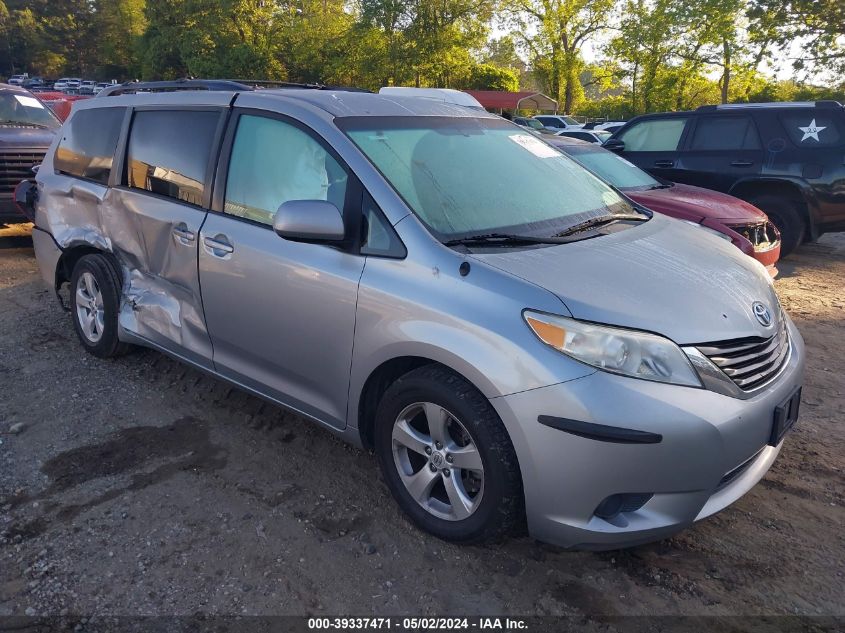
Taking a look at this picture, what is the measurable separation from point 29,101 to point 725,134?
9.34 meters

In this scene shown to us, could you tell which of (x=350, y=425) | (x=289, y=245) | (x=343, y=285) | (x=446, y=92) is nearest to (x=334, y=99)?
(x=289, y=245)

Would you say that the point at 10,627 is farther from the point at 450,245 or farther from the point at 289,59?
the point at 289,59

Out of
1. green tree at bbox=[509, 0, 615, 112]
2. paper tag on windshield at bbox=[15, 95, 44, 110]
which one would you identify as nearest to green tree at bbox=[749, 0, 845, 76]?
green tree at bbox=[509, 0, 615, 112]

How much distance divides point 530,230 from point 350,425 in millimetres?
1194

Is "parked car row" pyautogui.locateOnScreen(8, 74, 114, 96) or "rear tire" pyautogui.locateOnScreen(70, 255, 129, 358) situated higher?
"rear tire" pyautogui.locateOnScreen(70, 255, 129, 358)

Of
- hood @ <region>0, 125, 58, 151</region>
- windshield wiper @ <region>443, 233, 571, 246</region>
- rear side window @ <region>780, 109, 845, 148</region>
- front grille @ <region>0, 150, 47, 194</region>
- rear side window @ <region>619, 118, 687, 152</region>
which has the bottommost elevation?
front grille @ <region>0, 150, 47, 194</region>

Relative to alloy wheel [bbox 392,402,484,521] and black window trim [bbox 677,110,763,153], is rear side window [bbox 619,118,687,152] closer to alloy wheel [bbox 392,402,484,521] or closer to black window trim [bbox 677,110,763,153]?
black window trim [bbox 677,110,763,153]

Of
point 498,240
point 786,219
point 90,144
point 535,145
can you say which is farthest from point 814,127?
point 90,144

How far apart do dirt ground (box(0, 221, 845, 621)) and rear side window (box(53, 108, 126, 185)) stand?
146 centimetres

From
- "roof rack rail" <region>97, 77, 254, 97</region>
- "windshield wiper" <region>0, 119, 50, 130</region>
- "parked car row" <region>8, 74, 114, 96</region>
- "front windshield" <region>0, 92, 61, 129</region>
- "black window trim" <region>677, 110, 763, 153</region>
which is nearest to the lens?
"roof rack rail" <region>97, 77, 254, 97</region>

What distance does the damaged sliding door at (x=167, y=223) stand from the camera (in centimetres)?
361

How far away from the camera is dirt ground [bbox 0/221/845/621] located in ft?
8.25

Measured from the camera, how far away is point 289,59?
39.5 metres

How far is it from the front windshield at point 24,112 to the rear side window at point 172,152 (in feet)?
20.0
